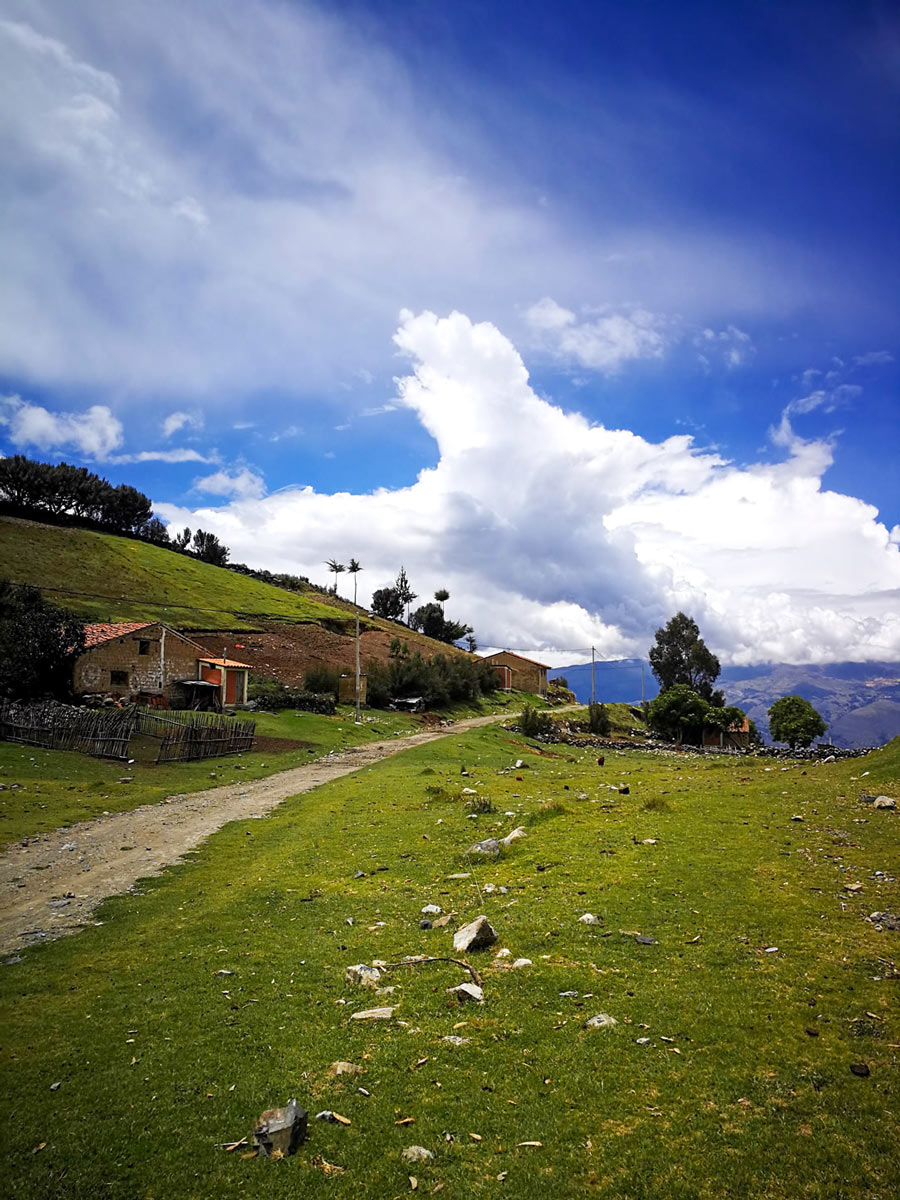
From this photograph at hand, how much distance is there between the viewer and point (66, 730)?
102 ft

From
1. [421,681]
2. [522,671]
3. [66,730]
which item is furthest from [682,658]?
[66,730]

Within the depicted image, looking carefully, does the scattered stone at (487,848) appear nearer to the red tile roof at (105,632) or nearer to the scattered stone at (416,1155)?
the scattered stone at (416,1155)

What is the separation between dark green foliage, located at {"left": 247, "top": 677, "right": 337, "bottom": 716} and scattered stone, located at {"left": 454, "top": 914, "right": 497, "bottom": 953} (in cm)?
4906

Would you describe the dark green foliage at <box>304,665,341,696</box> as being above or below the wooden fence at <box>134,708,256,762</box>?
above

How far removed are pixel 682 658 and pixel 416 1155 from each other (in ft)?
377

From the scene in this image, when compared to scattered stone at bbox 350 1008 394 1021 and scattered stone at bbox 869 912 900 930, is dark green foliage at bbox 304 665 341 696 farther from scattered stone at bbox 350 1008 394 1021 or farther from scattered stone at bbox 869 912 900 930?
scattered stone at bbox 869 912 900 930

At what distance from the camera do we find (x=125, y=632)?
51.0m

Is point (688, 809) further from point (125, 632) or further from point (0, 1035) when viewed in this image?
point (125, 632)

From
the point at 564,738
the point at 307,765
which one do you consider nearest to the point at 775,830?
the point at 307,765

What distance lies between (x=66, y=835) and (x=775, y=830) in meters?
18.4

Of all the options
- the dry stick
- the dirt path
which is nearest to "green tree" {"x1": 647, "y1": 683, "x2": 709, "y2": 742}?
the dirt path

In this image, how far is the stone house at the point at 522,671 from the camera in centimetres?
11688

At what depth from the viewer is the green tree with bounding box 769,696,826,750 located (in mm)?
63781

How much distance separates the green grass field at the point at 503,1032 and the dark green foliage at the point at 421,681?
57360 millimetres
